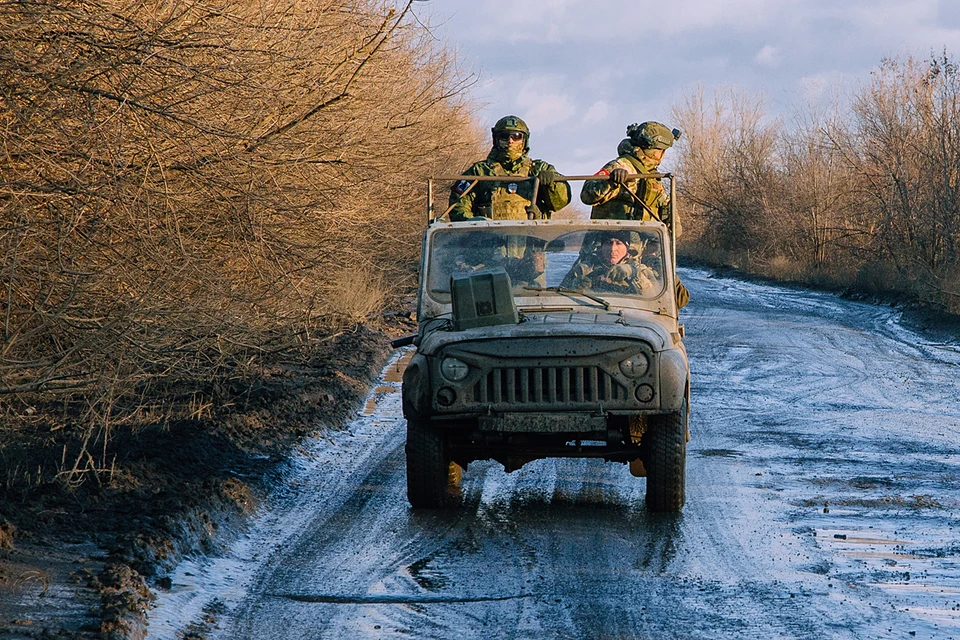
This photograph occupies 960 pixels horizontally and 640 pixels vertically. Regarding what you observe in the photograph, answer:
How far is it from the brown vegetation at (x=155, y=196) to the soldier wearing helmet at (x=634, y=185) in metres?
2.10

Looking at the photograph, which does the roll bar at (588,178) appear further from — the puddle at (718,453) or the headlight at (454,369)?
the headlight at (454,369)

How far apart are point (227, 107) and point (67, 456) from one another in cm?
300

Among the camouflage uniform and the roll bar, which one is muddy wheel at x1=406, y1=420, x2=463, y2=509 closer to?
the camouflage uniform

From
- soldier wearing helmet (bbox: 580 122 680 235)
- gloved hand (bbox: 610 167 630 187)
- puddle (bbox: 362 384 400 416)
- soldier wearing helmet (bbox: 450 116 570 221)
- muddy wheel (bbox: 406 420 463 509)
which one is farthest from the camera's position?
puddle (bbox: 362 384 400 416)

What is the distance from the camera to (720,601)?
525 centimetres

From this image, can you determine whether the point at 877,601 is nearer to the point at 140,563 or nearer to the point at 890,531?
the point at 890,531

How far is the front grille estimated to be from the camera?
656cm

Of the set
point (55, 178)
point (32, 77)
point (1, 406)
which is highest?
point (32, 77)

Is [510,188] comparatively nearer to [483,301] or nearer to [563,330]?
[483,301]

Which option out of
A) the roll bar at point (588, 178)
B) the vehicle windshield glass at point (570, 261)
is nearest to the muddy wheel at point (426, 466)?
the vehicle windshield glass at point (570, 261)

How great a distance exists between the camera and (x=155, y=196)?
8547mm

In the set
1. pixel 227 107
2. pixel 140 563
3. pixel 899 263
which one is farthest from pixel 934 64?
pixel 140 563

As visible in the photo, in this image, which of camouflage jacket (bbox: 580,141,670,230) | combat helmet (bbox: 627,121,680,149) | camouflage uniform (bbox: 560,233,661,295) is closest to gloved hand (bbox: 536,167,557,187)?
camouflage jacket (bbox: 580,141,670,230)

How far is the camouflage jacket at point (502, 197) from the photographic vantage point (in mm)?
8781
